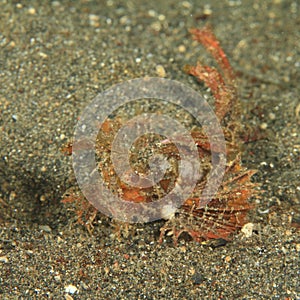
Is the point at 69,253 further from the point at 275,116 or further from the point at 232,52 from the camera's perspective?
the point at 232,52

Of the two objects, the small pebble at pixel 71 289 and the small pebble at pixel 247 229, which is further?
the small pebble at pixel 247 229

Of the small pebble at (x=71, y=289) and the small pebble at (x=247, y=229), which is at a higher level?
the small pebble at (x=247, y=229)

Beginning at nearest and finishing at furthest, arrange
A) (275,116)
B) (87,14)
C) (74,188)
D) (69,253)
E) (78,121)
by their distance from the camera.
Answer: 1. (69,253)
2. (74,188)
3. (78,121)
4. (275,116)
5. (87,14)

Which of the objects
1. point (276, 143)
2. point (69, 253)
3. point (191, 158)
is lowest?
point (69, 253)

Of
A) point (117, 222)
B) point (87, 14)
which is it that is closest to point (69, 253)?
point (117, 222)

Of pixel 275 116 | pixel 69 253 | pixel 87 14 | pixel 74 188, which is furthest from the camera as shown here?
pixel 87 14

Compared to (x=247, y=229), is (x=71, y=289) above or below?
below

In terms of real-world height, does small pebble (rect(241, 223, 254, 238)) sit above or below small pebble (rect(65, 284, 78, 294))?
above

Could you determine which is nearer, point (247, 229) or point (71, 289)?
point (71, 289)

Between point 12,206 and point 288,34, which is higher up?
point 288,34

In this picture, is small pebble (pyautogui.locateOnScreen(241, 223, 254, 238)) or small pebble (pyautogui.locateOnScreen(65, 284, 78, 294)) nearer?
small pebble (pyautogui.locateOnScreen(65, 284, 78, 294))

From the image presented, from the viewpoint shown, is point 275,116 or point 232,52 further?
point 232,52
